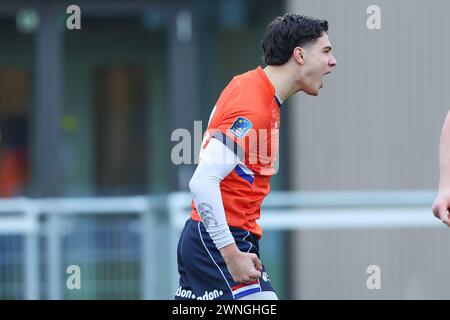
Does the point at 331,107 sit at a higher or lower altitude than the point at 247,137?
lower

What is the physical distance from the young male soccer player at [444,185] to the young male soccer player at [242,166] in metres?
0.75

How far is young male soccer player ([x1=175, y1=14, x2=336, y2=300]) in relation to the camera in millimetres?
4035

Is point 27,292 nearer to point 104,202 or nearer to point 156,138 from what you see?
point 104,202

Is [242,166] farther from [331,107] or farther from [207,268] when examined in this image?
[331,107]

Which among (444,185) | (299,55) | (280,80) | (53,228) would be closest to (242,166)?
(280,80)

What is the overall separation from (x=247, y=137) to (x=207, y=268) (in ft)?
1.93

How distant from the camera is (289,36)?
4.28 m

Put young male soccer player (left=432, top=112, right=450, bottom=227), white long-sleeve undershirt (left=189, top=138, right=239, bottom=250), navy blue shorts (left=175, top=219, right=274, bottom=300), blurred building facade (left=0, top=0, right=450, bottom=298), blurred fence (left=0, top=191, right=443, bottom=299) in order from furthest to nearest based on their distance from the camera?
blurred building facade (left=0, top=0, right=450, bottom=298), blurred fence (left=0, top=191, right=443, bottom=299), navy blue shorts (left=175, top=219, right=274, bottom=300), white long-sleeve undershirt (left=189, top=138, right=239, bottom=250), young male soccer player (left=432, top=112, right=450, bottom=227)

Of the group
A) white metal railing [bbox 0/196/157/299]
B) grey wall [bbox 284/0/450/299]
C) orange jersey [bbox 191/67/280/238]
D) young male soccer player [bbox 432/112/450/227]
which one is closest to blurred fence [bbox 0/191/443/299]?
white metal railing [bbox 0/196/157/299]

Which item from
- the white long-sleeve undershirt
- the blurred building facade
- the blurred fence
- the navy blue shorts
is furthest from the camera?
the blurred building facade

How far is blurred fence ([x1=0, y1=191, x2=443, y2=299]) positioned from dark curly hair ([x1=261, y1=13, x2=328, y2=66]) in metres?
3.74

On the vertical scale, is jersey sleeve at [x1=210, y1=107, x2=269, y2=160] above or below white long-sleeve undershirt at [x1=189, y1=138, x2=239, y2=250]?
above

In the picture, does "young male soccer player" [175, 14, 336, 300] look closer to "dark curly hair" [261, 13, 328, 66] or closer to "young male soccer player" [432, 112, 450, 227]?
"dark curly hair" [261, 13, 328, 66]

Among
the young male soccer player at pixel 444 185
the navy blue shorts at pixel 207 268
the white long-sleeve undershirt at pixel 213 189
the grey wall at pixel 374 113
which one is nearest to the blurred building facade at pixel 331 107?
the grey wall at pixel 374 113
